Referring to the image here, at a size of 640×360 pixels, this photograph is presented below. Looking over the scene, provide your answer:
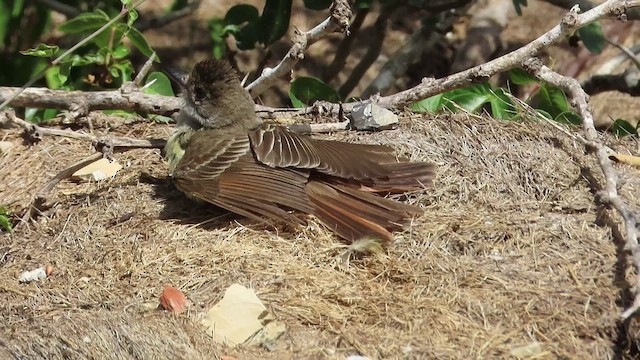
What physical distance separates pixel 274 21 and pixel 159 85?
987mm

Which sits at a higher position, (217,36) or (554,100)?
(554,100)

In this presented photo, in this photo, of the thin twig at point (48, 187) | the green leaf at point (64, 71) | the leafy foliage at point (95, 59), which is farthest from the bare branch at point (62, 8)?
the thin twig at point (48, 187)

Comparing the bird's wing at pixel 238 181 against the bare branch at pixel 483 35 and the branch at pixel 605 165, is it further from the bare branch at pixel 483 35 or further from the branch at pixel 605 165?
the bare branch at pixel 483 35

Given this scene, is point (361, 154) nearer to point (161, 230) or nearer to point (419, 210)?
point (419, 210)

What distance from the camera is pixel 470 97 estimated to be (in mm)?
6094

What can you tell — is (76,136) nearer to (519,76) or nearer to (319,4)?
(319,4)

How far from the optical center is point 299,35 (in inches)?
221

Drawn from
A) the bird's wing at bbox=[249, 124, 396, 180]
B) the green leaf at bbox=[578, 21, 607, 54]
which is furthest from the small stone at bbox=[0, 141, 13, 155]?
the green leaf at bbox=[578, 21, 607, 54]

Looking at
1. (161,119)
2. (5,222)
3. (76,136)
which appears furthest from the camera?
(161,119)

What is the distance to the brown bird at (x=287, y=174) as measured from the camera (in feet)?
16.1

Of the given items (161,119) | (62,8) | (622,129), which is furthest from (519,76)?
(62,8)

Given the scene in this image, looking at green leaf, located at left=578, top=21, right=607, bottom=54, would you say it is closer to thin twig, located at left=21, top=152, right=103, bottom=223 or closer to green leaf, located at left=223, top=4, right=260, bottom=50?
green leaf, located at left=223, top=4, right=260, bottom=50

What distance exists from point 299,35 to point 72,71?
1.91 metres

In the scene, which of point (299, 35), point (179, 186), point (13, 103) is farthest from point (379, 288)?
point (13, 103)
